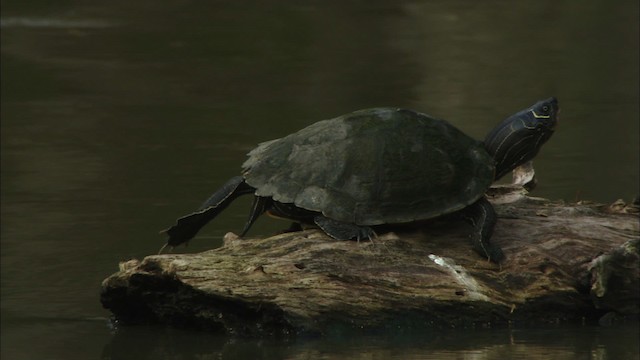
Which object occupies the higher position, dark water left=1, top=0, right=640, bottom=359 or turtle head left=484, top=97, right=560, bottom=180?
turtle head left=484, top=97, right=560, bottom=180

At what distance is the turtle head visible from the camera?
6281 millimetres

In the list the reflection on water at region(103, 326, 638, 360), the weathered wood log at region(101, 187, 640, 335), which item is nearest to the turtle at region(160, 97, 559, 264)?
the weathered wood log at region(101, 187, 640, 335)

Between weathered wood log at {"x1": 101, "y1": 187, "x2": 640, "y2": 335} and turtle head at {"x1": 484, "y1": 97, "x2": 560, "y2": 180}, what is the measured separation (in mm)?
361

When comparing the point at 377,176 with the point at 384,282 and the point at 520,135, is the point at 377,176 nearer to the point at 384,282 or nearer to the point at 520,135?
the point at 384,282

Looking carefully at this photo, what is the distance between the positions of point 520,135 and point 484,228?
0.55 meters

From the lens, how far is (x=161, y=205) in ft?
26.2

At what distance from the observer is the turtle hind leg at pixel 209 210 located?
6.29m

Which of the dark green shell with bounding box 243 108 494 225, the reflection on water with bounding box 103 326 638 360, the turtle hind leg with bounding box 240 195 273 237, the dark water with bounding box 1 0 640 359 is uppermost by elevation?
the dark green shell with bounding box 243 108 494 225

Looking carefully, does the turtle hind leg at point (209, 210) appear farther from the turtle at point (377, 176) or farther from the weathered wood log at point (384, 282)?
the weathered wood log at point (384, 282)

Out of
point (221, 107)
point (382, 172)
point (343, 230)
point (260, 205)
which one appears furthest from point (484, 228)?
point (221, 107)

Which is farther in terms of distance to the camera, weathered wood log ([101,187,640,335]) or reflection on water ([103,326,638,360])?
weathered wood log ([101,187,640,335])

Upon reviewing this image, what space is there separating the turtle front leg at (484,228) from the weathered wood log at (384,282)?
5 cm

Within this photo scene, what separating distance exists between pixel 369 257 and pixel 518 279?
2.05 feet

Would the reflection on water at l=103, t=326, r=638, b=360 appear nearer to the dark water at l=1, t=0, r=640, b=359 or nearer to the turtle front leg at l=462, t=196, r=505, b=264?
the dark water at l=1, t=0, r=640, b=359
